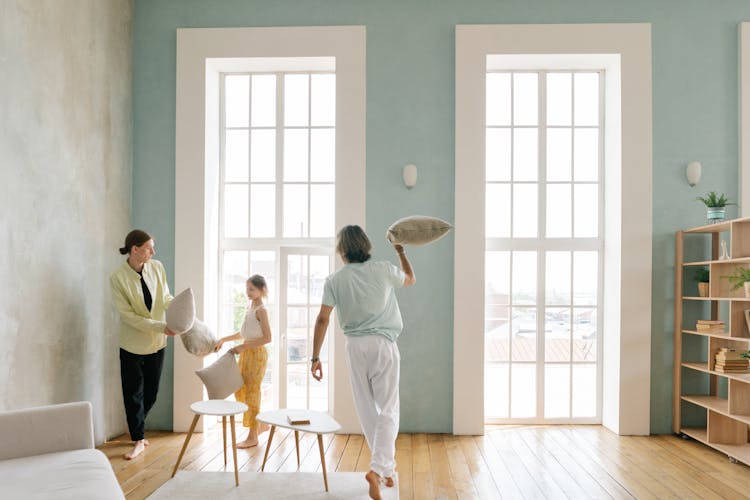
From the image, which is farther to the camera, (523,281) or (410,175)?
(523,281)

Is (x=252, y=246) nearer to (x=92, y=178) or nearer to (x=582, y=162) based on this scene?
Answer: (x=92, y=178)

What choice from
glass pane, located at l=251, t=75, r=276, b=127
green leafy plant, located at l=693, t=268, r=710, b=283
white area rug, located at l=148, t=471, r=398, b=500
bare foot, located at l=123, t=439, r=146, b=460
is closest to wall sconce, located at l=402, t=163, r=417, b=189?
glass pane, located at l=251, t=75, r=276, b=127

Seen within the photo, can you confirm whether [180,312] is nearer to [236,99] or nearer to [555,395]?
[236,99]

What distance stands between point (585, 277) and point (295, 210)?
2.83 metres

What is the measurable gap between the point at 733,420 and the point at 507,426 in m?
1.82

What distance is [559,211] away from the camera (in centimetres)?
562

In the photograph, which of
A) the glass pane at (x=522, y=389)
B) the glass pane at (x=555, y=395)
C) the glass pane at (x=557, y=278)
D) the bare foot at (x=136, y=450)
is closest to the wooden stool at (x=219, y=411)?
the bare foot at (x=136, y=450)

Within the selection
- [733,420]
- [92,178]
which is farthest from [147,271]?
[733,420]

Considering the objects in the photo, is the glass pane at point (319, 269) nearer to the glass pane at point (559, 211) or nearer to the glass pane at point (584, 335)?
the glass pane at point (559, 211)

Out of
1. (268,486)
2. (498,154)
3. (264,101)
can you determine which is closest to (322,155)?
(264,101)

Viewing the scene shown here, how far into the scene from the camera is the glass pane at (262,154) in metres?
5.66

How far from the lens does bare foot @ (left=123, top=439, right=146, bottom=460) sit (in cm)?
436

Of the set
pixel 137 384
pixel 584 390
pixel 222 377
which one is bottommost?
pixel 584 390

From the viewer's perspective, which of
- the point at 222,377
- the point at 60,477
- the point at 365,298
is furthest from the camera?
the point at 222,377
